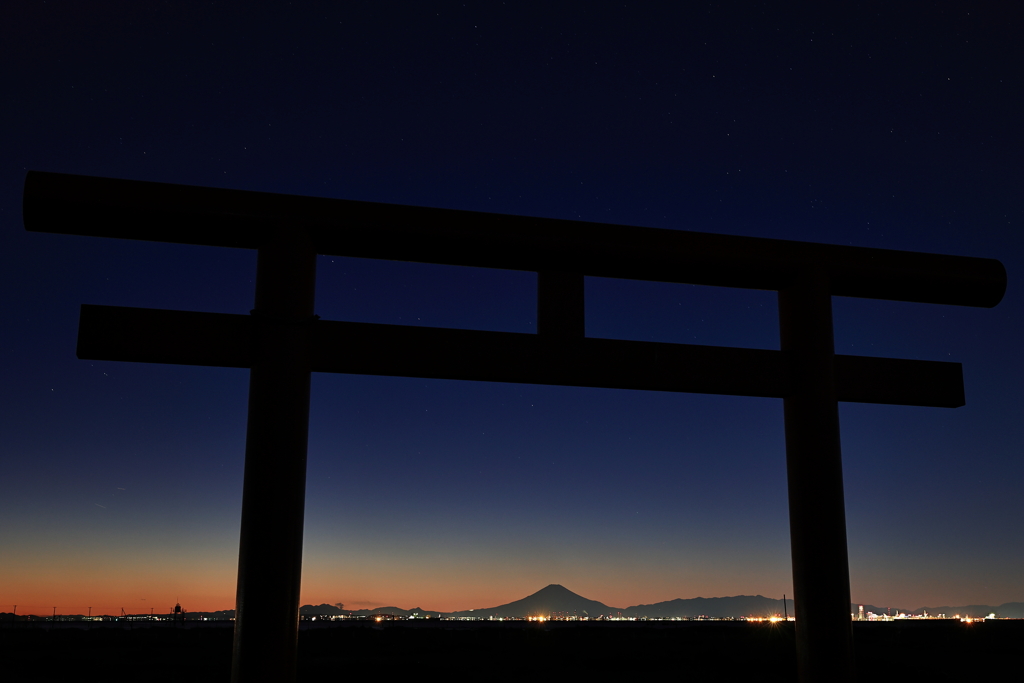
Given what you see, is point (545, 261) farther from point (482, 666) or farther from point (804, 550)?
point (482, 666)

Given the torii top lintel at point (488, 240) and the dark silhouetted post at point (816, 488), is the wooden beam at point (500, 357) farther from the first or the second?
the torii top lintel at point (488, 240)

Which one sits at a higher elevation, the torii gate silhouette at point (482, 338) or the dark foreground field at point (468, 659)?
the torii gate silhouette at point (482, 338)

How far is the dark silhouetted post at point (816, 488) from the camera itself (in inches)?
159

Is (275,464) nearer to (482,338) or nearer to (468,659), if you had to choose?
(482,338)

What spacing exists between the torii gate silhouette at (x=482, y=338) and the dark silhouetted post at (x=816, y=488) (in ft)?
0.03

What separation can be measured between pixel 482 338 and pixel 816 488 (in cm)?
194

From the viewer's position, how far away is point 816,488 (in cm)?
414

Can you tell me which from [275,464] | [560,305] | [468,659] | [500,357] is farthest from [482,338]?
Result: [468,659]

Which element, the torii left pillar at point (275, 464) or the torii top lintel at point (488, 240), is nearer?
the torii left pillar at point (275, 464)

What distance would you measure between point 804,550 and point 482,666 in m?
26.5

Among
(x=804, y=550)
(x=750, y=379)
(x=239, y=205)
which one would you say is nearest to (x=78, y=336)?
(x=239, y=205)

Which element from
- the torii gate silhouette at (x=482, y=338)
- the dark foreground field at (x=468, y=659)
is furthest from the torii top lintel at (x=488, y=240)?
the dark foreground field at (x=468, y=659)

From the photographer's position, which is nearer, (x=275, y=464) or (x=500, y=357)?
(x=275, y=464)

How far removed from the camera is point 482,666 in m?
28.3
